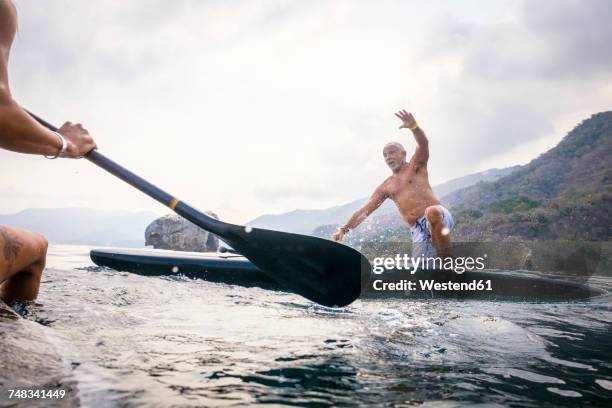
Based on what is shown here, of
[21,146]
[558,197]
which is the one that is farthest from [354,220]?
[558,197]

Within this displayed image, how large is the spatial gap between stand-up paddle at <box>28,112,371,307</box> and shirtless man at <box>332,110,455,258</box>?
2616mm

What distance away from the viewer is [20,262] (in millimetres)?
2191

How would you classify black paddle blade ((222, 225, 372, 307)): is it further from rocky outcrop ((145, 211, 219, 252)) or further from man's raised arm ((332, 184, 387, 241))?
rocky outcrop ((145, 211, 219, 252))

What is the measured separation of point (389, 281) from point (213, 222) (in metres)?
2.87

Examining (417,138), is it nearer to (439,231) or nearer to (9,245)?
(439,231)

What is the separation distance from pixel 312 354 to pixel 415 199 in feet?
15.7

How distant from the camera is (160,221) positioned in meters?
20.8

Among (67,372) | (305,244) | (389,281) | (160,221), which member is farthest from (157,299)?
(160,221)

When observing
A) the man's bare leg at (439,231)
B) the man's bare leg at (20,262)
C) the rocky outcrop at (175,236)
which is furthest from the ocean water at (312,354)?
the rocky outcrop at (175,236)

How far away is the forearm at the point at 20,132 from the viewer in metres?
1.75

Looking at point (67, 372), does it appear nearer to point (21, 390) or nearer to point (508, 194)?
point (21, 390)

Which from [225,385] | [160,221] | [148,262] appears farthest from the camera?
[160,221]

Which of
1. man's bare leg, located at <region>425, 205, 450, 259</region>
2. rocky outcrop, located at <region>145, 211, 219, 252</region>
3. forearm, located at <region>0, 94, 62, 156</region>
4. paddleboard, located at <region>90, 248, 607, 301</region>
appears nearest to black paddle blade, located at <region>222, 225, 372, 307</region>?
forearm, located at <region>0, 94, 62, 156</region>

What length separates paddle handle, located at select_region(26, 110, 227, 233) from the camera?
2.86m
